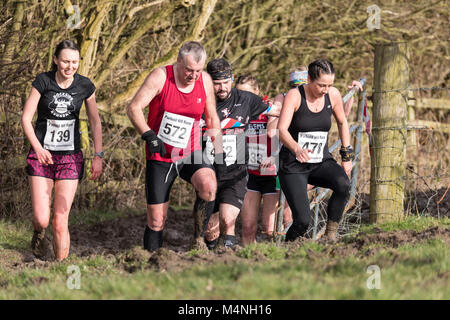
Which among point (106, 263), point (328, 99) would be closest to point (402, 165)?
point (328, 99)

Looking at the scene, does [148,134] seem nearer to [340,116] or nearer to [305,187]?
[305,187]

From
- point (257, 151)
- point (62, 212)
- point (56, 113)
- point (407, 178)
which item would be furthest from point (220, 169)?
point (407, 178)

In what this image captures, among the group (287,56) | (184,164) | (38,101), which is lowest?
(184,164)

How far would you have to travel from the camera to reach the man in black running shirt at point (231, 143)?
6.98 metres

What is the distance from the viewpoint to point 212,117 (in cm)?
655

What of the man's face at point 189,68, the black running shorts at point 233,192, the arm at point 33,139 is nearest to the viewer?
the man's face at point 189,68

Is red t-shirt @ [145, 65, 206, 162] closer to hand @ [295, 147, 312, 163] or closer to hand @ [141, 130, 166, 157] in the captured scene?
hand @ [141, 130, 166, 157]

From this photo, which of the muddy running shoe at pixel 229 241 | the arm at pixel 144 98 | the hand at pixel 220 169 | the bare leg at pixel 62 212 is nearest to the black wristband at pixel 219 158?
the hand at pixel 220 169

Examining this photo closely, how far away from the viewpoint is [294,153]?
6.46m

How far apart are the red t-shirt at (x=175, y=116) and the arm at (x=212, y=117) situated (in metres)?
0.08

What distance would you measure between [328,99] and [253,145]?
111 centimetres

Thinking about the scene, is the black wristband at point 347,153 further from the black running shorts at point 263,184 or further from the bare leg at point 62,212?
the bare leg at point 62,212
